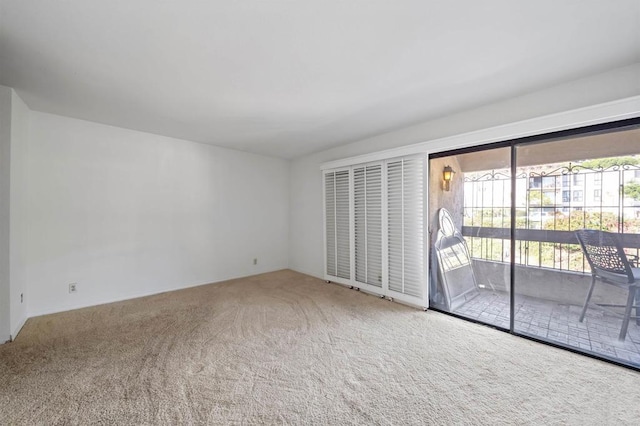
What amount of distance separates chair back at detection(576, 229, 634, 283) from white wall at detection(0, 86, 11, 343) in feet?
17.5

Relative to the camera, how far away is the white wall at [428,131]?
2072 millimetres

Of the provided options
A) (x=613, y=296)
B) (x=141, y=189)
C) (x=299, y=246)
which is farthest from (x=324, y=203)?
(x=613, y=296)

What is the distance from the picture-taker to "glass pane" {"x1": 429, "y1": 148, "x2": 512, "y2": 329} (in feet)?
9.32

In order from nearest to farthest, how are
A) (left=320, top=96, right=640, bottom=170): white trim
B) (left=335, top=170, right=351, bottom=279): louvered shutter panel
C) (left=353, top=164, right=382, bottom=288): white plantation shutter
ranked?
(left=320, top=96, right=640, bottom=170): white trim
(left=353, top=164, right=382, bottom=288): white plantation shutter
(left=335, top=170, right=351, bottom=279): louvered shutter panel

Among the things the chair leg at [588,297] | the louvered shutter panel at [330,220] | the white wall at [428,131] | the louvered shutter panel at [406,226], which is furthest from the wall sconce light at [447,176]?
the louvered shutter panel at [330,220]

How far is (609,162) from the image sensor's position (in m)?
2.23

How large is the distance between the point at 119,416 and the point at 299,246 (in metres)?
3.80

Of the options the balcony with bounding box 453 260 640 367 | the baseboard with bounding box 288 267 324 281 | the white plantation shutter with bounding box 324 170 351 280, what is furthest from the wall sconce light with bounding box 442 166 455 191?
the baseboard with bounding box 288 267 324 281

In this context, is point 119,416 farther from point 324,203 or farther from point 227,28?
point 324,203

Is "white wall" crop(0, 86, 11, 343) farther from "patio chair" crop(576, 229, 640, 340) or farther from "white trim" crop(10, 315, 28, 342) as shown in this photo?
"patio chair" crop(576, 229, 640, 340)

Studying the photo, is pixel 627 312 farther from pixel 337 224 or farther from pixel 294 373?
pixel 337 224

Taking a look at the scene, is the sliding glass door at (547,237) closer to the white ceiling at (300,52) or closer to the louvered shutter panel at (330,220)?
the white ceiling at (300,52)

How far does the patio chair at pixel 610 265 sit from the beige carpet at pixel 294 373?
0.56m

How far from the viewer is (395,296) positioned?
3.46 m
